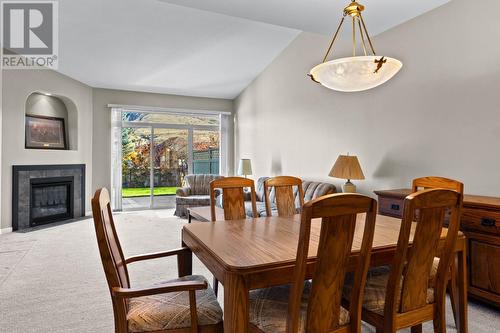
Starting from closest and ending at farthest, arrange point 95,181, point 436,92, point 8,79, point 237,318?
point 237,318 → point 436,92 → point 8,79 → point 95,181

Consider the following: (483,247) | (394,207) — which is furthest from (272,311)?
(394,207)

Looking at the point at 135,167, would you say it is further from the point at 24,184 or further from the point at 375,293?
the point at 375,293

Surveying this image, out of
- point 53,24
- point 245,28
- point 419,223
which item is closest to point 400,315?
point 419,223

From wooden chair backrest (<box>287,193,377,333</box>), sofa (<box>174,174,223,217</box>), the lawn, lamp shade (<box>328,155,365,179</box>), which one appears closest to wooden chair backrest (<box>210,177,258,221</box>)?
wooden chair backrest (<box>287,193,377,333</box>)

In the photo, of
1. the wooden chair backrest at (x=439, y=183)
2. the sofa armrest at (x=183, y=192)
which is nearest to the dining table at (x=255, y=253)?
the wooden chair backrest at (x=439, y=183)

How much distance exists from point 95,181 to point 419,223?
6625 mm

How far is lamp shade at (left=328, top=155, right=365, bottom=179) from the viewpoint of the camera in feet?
11.8

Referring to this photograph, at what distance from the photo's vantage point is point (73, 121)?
20.3ft

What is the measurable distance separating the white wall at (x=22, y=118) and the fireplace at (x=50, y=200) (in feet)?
1.21

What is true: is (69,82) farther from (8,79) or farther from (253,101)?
(253,101)

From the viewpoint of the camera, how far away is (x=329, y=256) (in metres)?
1.16

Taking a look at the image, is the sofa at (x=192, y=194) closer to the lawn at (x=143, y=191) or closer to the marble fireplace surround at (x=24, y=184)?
the lawn at (x=143, y=191)

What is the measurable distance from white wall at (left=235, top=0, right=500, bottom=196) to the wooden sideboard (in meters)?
0.58

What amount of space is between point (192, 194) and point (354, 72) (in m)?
5.22
